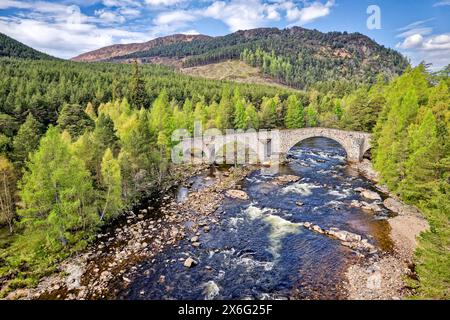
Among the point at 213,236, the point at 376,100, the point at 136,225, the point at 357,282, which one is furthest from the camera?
the point at 376,100

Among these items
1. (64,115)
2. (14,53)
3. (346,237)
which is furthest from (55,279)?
(14,53)

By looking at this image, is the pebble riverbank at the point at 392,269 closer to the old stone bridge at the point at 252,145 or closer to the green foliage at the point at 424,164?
the green foliage at the point at 424,164

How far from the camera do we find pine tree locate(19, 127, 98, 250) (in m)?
28.1

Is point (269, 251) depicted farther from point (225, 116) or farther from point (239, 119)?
point (239, 119)

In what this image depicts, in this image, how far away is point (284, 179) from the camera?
178ft

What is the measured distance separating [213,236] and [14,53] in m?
181

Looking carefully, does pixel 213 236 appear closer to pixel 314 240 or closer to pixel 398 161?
pixel 314 240

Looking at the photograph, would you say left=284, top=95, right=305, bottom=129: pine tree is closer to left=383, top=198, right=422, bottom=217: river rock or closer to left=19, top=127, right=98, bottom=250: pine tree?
left=383, top=198, right=422, bottom=217: river rock

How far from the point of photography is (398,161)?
40781 mm

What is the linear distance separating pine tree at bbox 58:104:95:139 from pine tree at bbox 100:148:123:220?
59.3ft

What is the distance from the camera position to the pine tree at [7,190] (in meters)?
31.5

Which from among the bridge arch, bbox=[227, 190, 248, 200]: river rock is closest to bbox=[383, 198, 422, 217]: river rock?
bbox=[227, 190, 248, 200]: river rock
